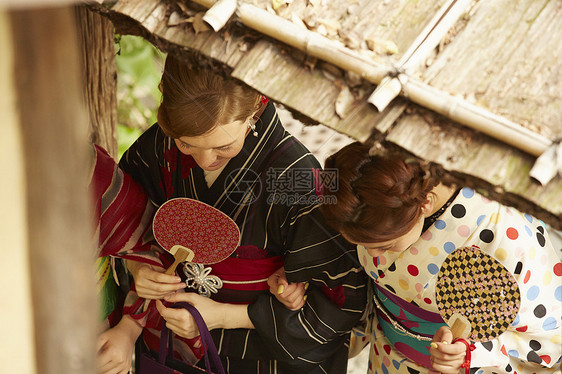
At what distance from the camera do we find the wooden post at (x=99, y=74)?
209 cm

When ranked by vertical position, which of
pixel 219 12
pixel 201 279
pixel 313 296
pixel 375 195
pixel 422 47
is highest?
pixel 422 47

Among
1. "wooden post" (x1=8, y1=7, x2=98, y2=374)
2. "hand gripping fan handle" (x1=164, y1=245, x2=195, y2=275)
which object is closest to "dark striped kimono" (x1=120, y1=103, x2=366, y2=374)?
"hand gripping fan handle" (x1=164, y1=245, x2=195, y2=275)

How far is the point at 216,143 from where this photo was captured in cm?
151

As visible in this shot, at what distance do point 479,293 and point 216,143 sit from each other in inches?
29.9

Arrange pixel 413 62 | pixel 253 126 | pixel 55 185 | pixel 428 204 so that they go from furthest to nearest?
pixel 253 126, pixel 428 204, pixel 413 62, pixel 55 185

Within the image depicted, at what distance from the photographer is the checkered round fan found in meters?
1.41

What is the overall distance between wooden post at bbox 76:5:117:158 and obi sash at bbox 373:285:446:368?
1292 mm

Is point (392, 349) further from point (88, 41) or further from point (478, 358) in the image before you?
point (88, 41)

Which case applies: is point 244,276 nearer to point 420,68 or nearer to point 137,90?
point 420,68

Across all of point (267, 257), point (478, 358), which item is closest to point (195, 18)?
point (267, 257)

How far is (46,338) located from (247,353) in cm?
106

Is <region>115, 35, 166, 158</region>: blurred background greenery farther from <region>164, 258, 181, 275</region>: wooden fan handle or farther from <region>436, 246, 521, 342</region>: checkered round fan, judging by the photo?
<region>436, 246, 521, 342</region>: checkered round fan

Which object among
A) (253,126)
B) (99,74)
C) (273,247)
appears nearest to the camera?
(253,126)

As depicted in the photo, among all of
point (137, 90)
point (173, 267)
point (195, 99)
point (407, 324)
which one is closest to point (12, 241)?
point (195, 99)
